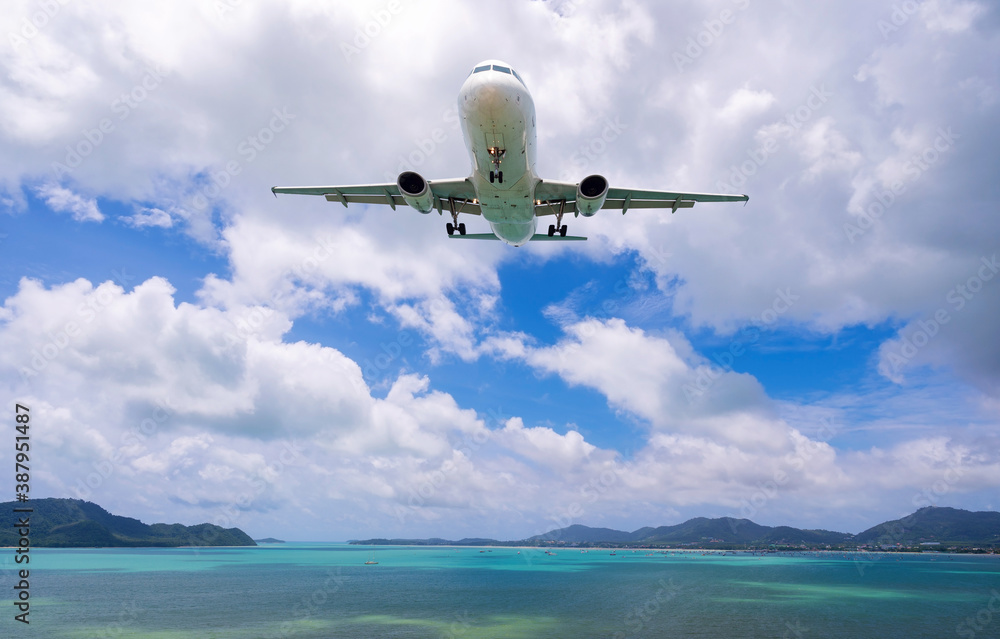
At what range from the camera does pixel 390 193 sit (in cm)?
2783

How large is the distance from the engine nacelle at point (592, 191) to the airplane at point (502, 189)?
46 mm

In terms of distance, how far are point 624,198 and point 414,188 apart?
38.0 feet

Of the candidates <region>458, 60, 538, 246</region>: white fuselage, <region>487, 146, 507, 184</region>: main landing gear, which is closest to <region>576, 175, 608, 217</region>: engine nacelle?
<region>458, 60, 538, 246</region>: white fuselage

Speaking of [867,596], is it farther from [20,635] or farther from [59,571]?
[59,571]

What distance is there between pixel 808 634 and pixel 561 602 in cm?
3695

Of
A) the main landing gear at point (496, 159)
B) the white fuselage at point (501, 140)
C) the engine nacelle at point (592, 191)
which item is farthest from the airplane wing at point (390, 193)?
the engine nacelle at point (592, 191)

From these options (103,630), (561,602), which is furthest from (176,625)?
(561,602)

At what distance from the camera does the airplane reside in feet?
64.5

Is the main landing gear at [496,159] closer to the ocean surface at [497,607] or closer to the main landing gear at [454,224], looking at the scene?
the main landing gear at [454,224]

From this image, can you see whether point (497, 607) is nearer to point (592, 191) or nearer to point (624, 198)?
point (624, 198)

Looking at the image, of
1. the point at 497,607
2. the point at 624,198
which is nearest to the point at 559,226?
the point at 624,198

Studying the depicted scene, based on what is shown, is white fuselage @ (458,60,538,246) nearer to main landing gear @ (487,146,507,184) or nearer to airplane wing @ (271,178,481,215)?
main landing gear @ (487,146,507,184)

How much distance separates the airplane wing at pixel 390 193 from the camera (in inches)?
1047

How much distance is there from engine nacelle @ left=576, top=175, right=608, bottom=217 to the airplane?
46mm
